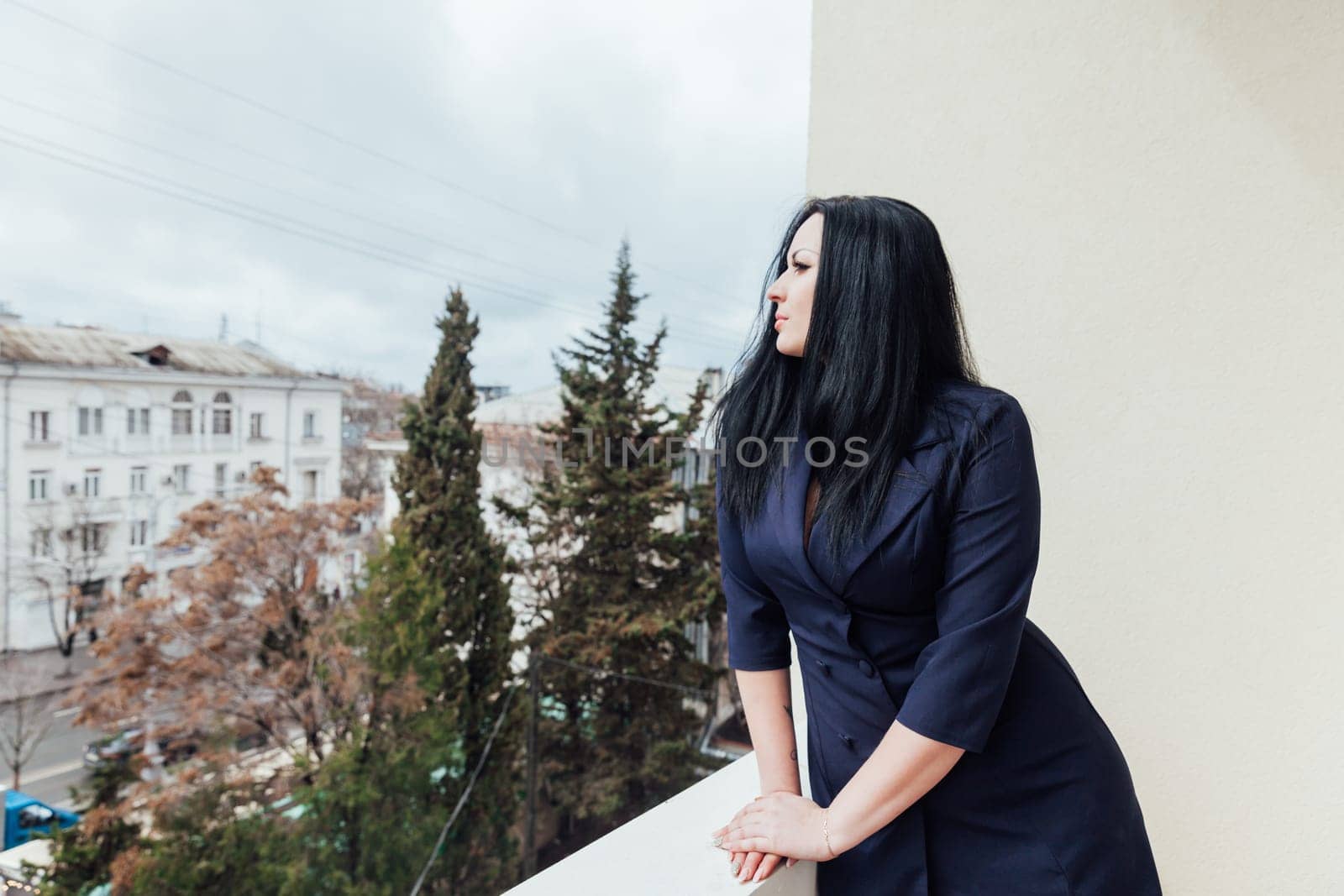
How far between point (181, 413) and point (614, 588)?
6.56ft

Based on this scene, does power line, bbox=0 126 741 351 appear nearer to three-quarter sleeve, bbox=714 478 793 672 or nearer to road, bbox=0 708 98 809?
three-quarter sleeve, bbox=714 478 793 672

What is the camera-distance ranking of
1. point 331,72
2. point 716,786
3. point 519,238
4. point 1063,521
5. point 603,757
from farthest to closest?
A: point 603,757 < point 519,238 < point 331,72 < point 1063,521 < point 716,786

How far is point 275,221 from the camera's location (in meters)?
2.92

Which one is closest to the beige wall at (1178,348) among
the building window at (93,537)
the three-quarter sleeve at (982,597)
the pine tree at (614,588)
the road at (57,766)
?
the three-quarter sleeve at (982,597)

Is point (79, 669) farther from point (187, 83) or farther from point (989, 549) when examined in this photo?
point (989, 549)

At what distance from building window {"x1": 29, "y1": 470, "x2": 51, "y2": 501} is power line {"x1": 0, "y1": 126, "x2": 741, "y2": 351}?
3.32 ft

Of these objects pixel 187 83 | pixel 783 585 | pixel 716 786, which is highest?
pixel 187 83

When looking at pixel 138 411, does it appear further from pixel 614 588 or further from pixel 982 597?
Result: pixel 982 597

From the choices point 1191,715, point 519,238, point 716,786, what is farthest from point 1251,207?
point 519,238

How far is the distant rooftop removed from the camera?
2.25m

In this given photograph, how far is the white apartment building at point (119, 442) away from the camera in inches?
87.9

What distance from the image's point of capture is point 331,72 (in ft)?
9.73

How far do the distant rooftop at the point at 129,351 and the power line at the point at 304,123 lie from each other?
919 mm

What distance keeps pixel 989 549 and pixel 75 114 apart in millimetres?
3071
